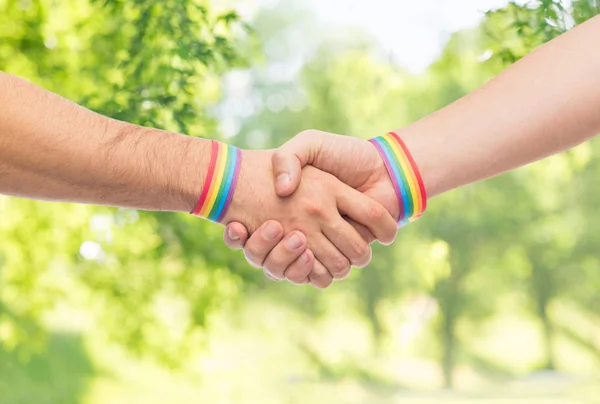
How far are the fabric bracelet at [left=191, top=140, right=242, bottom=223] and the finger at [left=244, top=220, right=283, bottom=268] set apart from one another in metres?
0.10

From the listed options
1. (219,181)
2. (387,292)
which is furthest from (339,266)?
(387,292)

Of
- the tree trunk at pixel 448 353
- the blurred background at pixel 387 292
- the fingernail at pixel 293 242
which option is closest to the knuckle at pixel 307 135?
the fingernail at pixel 293 242

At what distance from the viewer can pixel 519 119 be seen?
1.53 metres

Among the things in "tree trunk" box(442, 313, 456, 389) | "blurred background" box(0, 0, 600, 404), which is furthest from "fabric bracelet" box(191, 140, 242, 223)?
"tree trunk" box(442, 313, 456, 389)

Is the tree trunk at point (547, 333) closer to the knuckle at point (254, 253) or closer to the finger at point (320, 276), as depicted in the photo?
the finger at point (320, 276)

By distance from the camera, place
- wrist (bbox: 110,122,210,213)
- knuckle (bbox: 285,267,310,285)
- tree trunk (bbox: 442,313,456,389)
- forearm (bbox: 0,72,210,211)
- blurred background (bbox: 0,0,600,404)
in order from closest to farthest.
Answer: forearm (bbox: 0,72,210,211) → wrist (bbox: 110,122,210,213) → knuckle (bbox: 285,267,310,285) → blurred background (bbox: 0,0,600,404) → tree trunk (bbox: 442,313,456,389)

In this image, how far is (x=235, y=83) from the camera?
5422mm

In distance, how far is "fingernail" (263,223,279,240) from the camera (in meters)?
1.61

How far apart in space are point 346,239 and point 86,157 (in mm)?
596

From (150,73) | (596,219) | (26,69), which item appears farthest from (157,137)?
(596,219)

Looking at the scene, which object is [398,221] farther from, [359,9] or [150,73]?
[359,9]

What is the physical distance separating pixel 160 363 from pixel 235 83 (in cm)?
213

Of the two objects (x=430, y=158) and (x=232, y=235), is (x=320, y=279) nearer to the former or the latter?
(x=232, y=235)

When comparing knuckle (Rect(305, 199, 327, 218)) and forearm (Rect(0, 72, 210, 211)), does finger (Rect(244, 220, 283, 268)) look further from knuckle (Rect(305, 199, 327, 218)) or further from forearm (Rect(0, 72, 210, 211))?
forearm (Rect(0, 72, 210, 211))
